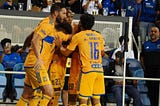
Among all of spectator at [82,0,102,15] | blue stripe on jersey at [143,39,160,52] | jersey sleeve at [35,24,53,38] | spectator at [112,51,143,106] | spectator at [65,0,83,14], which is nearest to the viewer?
jersey sleeve at [35,24,53,38]

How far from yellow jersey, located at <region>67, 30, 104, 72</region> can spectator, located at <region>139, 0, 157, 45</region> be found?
373 centimetres

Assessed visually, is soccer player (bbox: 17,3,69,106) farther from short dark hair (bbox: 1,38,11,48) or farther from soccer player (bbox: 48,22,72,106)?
short dark hair (bbox: 1,38,11,48)

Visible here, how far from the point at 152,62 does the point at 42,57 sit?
3197 millimetres

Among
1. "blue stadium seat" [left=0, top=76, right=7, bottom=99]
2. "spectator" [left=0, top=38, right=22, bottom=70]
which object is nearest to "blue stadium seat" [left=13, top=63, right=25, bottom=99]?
"spectator" [left=0, top=38, right=22, bottom=70]

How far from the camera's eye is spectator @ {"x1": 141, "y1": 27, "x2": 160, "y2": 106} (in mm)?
12516

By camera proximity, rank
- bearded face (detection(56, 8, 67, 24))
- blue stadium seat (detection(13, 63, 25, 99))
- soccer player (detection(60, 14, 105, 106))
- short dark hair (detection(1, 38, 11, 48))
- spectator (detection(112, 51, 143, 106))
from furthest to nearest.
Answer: short dark hair (detection(1, 38, 11, 48)) → blue stadium seat (detection(13, 63, 25, 99)) → spectator (detection(112, 51, 143, 106)) → soccer player (detection(60, 14, 105, 106)) → bearded face (detection(56, 8, 67, 24))

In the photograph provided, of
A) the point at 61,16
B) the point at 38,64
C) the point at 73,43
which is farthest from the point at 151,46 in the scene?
the point at 38,64

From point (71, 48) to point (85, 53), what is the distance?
0.90 ft

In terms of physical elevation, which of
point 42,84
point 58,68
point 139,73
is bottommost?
point 139,73

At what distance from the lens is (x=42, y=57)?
10.3 m

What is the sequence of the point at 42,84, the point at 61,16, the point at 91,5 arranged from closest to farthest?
the point at 42,84 < the point at 61,16 < the point at 91,5

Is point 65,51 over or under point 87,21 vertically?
under

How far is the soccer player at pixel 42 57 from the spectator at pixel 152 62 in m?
2.73

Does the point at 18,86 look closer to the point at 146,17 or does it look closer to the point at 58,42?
the point at 58,42
